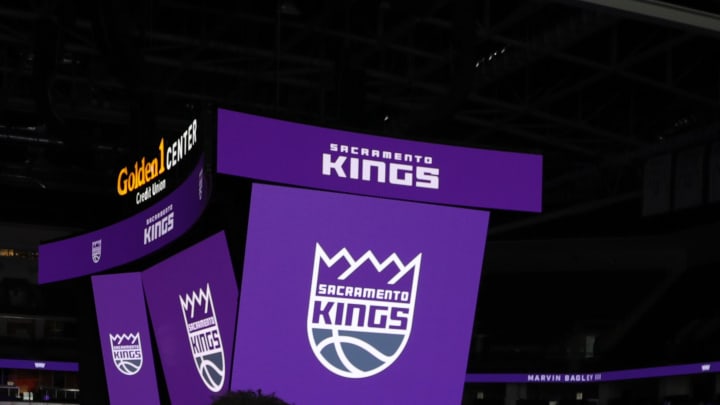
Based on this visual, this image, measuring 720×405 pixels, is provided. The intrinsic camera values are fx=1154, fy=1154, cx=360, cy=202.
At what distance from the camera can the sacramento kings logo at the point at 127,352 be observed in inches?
320

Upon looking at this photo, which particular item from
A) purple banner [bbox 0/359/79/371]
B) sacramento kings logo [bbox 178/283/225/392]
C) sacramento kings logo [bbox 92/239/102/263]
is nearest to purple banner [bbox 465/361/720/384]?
purple banner [bbox 0/359/79/371]

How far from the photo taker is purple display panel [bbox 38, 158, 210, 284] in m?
6.23

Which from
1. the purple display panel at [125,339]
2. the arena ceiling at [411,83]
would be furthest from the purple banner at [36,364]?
the purple display panel at [125,339]

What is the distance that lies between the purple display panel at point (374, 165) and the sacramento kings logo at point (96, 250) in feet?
10.4

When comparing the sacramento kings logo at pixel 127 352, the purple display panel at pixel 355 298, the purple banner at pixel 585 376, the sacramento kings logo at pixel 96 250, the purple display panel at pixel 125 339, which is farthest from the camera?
the purple banner at pixel 585 376

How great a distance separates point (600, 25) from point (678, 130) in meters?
6.98

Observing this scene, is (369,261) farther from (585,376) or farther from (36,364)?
(36,364)

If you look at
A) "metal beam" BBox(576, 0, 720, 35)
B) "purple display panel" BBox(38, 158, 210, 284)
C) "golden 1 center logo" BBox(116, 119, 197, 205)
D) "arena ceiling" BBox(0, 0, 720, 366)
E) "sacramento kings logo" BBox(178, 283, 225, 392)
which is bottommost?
"sacramento kings logo" BBox(178, 283, 225, 392)

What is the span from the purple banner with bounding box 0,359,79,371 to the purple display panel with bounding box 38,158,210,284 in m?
21.0

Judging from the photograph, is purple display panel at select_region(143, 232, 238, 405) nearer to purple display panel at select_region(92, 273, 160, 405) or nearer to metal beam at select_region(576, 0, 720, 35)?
purple display panel at select_region(92, 273, 160, 405)

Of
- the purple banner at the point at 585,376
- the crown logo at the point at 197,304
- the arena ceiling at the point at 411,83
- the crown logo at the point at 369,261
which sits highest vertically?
the arena ceiling at the point at 411,83

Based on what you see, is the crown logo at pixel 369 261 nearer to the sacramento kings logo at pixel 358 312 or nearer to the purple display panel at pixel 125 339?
the sacramento kings logo at pixel 358 312

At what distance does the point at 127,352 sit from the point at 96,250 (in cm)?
78

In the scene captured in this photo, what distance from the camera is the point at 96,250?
8.42 meters
